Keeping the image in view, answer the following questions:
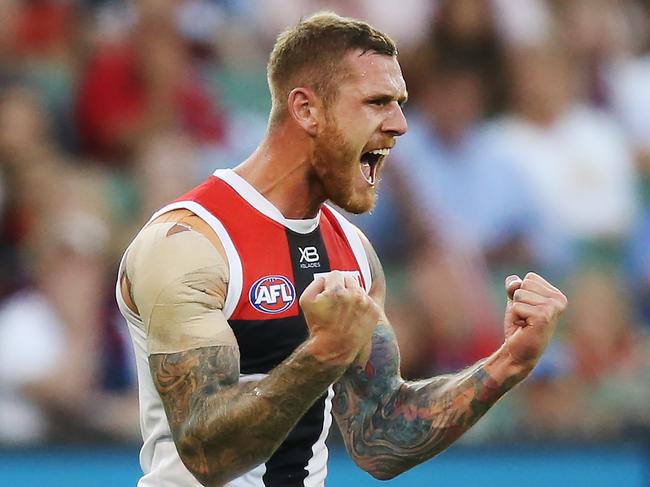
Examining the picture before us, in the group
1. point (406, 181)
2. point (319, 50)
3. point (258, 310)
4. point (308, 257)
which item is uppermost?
point (319, 50)

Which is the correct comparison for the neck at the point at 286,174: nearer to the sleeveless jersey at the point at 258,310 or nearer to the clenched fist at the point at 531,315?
the sleeveless jersey at the point at 258,310

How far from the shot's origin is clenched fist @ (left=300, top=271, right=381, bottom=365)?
3.11 metres

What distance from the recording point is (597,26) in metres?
8.16

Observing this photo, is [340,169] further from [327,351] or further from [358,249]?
[327,351]

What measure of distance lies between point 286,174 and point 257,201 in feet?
0.41

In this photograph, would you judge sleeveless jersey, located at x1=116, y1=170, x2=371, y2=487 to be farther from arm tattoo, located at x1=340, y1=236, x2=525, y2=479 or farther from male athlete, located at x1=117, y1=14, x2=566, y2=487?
arm tattoo, located at x1=340, y1=236, x2=525, y2=479

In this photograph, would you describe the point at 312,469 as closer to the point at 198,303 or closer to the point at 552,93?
the point at 198,303

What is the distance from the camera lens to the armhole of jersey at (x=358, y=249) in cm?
405

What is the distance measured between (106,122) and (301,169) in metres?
3.64

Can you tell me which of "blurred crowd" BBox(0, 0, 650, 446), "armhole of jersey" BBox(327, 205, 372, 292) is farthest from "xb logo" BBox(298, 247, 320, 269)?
"blurred crowd" BBox(0, 0, 650, 446)

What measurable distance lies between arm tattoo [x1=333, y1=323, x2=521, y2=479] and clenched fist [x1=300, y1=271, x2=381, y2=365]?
766 mm

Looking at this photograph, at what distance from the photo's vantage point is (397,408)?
13.0ft

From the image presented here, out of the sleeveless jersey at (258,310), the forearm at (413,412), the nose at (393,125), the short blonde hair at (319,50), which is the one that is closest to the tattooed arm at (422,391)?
the forearm at (413,412)

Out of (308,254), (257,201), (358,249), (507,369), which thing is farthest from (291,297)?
(507,369)
